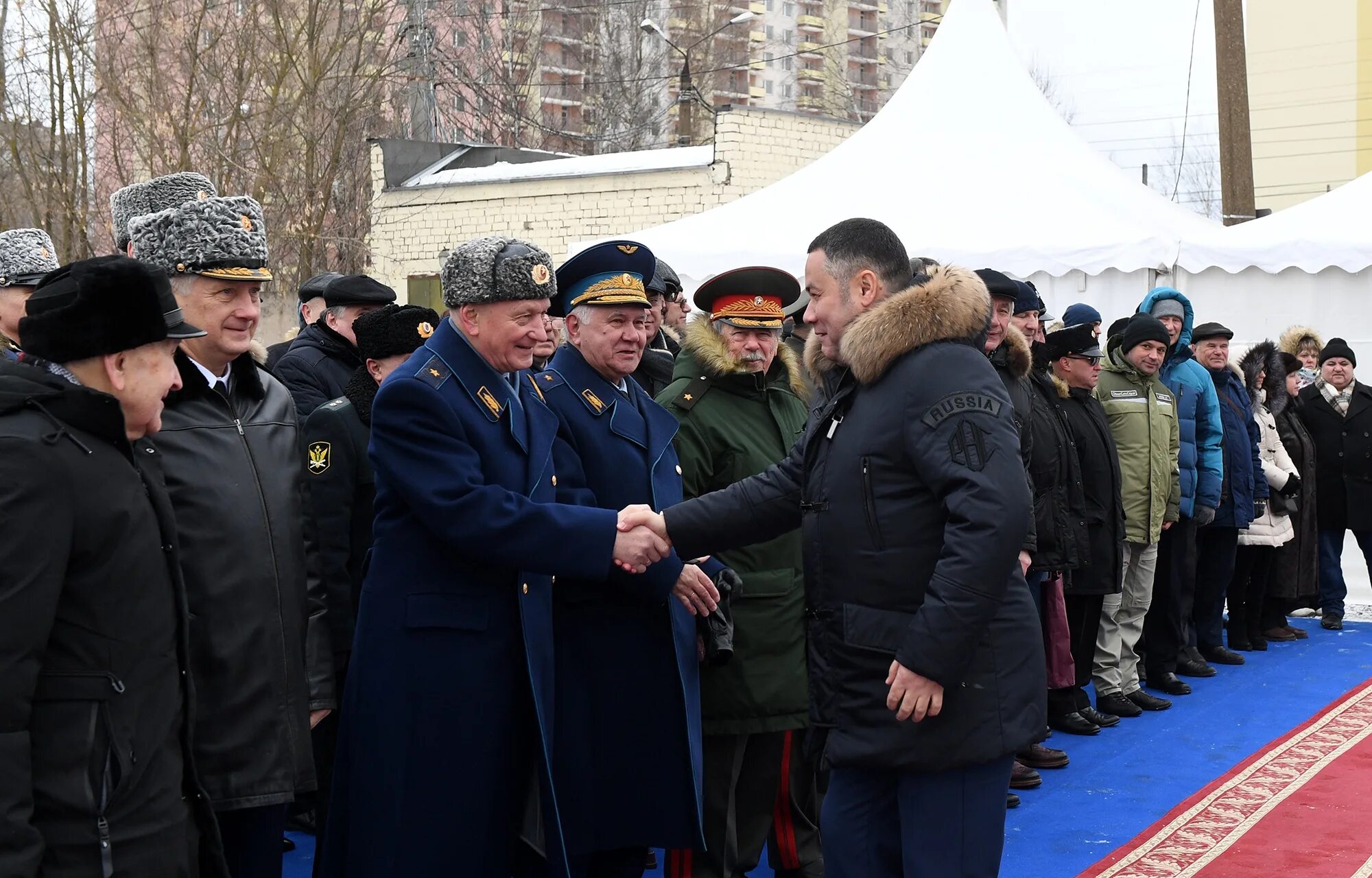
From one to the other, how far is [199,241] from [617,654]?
1.52 meters

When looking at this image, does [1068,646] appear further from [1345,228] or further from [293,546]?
[1345,228]

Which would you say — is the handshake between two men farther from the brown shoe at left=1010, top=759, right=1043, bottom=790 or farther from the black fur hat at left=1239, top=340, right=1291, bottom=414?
the black fur hat at left=1239, top=340, right=1291, bottom=414

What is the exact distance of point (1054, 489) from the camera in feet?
20.3

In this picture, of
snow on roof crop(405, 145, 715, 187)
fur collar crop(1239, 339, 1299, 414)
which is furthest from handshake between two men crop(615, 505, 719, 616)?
snow on roof crop(405, 145, 715, 187)

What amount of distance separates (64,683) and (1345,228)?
9.91 meters

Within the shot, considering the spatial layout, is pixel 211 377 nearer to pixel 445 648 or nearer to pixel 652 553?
pixel 445 648

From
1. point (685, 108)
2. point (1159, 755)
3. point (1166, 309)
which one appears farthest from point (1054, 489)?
point (685, 108)

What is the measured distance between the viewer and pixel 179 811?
8.49 ft

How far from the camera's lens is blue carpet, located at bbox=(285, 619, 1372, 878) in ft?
16.9

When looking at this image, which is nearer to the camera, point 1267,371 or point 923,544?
point 923,544

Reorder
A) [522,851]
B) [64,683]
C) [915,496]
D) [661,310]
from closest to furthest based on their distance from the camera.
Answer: [64,683] < [915,496] < [522,851] < [661,310]

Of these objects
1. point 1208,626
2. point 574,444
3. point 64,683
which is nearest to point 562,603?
point 574,444

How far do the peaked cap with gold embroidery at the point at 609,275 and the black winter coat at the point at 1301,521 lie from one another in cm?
654

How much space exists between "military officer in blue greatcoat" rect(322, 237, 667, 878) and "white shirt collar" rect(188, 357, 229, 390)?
1.21 feet
